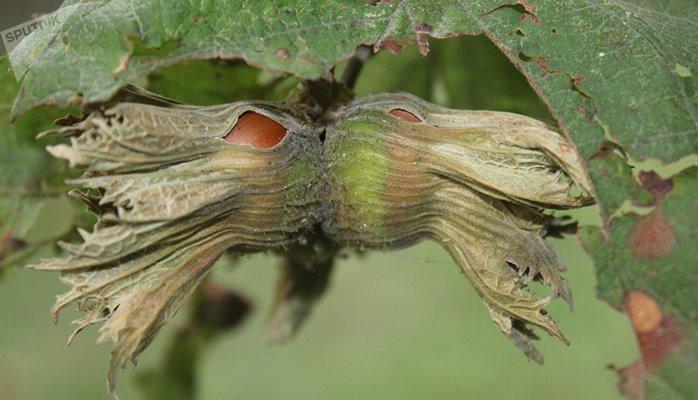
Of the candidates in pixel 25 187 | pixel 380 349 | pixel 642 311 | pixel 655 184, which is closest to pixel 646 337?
pixel 642 311

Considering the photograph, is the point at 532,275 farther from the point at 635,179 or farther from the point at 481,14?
the point at 481,14

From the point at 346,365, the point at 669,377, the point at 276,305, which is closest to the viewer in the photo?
the point at 669,377

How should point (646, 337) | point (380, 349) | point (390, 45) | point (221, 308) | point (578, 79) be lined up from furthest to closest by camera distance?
point (380, 349) → point (221, 308) → point (390, 45) → point (578, 79) → point (646, 337)

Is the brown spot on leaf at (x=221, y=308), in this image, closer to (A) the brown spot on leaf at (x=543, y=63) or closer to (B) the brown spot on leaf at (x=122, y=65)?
(B) the brown spot on leaf at (x=122, y=65)

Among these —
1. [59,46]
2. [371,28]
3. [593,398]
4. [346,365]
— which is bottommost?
[593,398]

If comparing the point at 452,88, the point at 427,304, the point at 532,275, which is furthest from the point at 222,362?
the point at 532,275

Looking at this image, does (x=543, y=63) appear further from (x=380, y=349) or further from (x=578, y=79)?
(x=380, y=349)

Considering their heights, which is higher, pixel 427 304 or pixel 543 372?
pixel 427 304

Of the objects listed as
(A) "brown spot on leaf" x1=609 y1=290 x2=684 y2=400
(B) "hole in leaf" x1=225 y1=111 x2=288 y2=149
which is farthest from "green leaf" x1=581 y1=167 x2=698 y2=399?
(B) "hole in leaf" x1=225 y1=111 x2=288 y2=149
